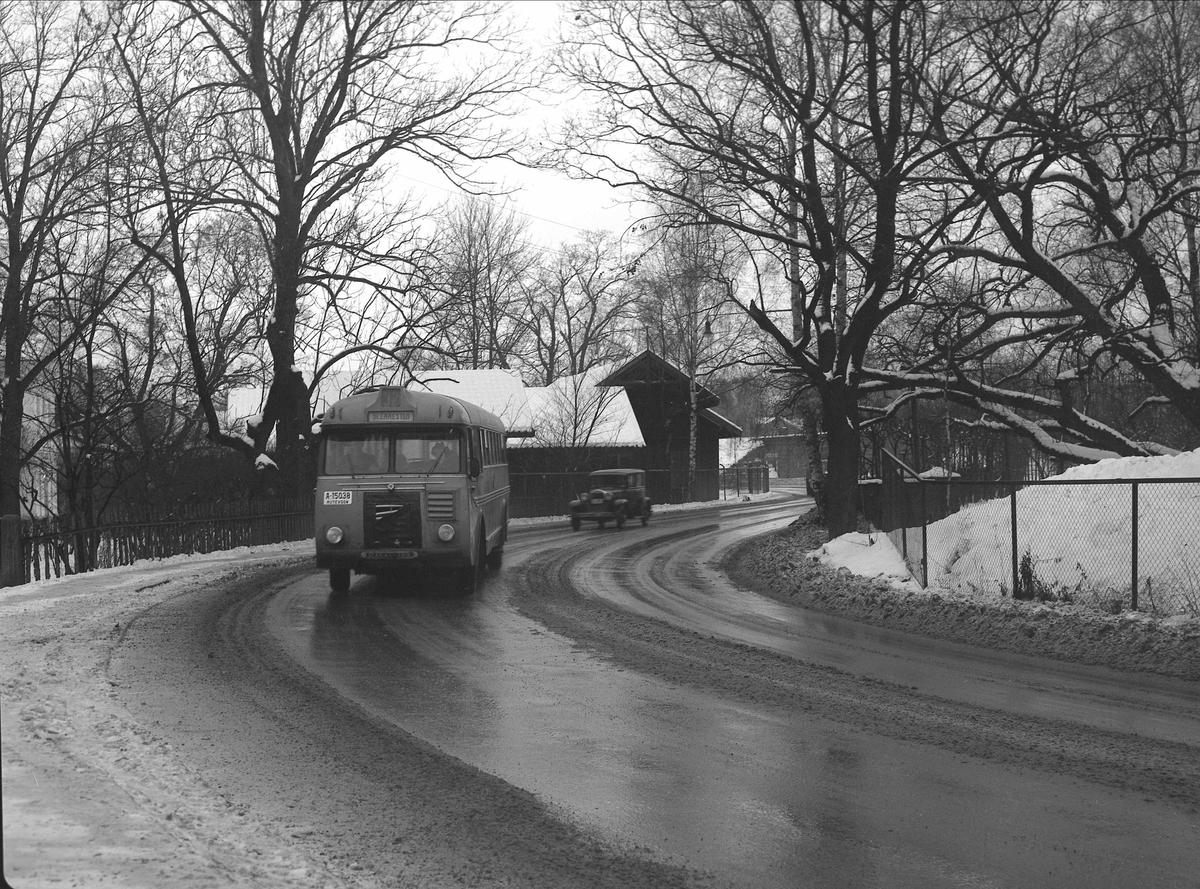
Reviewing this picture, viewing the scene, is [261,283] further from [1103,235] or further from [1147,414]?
[1147,414]

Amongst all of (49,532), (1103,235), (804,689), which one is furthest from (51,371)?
(1103,235)

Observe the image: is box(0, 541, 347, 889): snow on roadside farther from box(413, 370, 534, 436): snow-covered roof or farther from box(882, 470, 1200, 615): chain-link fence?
box(413, 370, 534, 436): snow-covered roof

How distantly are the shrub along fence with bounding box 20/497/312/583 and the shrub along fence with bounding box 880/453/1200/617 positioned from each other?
1424cm

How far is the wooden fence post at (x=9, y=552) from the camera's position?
16797mm

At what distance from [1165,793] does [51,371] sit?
2423cm

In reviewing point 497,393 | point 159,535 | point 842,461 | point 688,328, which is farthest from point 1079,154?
point 497,393

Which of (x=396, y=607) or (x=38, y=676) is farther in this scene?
(x=396, y=607)

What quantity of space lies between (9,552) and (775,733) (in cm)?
1391

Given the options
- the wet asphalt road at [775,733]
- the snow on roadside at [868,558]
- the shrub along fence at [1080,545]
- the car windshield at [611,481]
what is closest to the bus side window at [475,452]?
the wet asphalt road at [775,733]

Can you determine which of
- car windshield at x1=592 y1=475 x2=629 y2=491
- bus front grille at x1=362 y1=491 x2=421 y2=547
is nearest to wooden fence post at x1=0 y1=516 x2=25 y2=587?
bus front grille at x1=362 y1=491 x2=421 y2=547

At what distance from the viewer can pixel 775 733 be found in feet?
25.8

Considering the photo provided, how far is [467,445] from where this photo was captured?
17.3m

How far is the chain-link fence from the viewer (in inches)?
485

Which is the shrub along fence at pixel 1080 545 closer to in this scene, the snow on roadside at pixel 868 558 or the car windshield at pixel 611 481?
the snow on roadside at pixel 868 558
